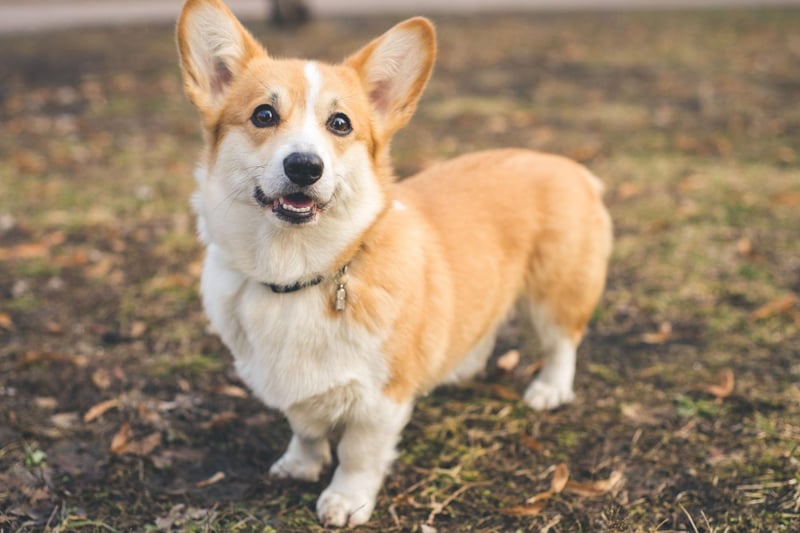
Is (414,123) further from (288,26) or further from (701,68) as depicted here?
(288,26)

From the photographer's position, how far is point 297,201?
8.49 ft

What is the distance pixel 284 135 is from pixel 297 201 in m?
0.25

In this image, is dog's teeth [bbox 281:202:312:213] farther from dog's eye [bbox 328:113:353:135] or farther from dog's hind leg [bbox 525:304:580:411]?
dog's hind leg [bbox 525:304:580:411]

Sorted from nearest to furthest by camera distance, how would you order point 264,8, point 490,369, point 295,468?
point 295,468
point 490,369
point 264,8

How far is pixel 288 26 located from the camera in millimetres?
11617

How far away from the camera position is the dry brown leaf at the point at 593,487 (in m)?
2.96

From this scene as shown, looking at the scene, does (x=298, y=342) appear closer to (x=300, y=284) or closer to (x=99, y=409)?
(x=300, y=284)

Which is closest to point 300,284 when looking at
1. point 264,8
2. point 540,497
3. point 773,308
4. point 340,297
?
point 340,297

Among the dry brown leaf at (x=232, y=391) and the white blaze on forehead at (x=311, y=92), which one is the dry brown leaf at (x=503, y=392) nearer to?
the dry brown leaf at (x=232, y=391)

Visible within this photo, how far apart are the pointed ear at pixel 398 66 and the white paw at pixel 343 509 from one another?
1.46m

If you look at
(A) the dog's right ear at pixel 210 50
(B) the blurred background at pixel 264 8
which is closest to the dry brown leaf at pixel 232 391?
(A) the dog's right ear at pixel 210 50

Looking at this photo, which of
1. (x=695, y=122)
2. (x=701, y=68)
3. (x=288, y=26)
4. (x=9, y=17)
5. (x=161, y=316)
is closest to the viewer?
(x=161, y=316)

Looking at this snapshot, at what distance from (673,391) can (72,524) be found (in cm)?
272

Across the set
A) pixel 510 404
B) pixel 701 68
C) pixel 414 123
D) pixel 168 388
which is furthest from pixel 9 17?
pixel 510 404
